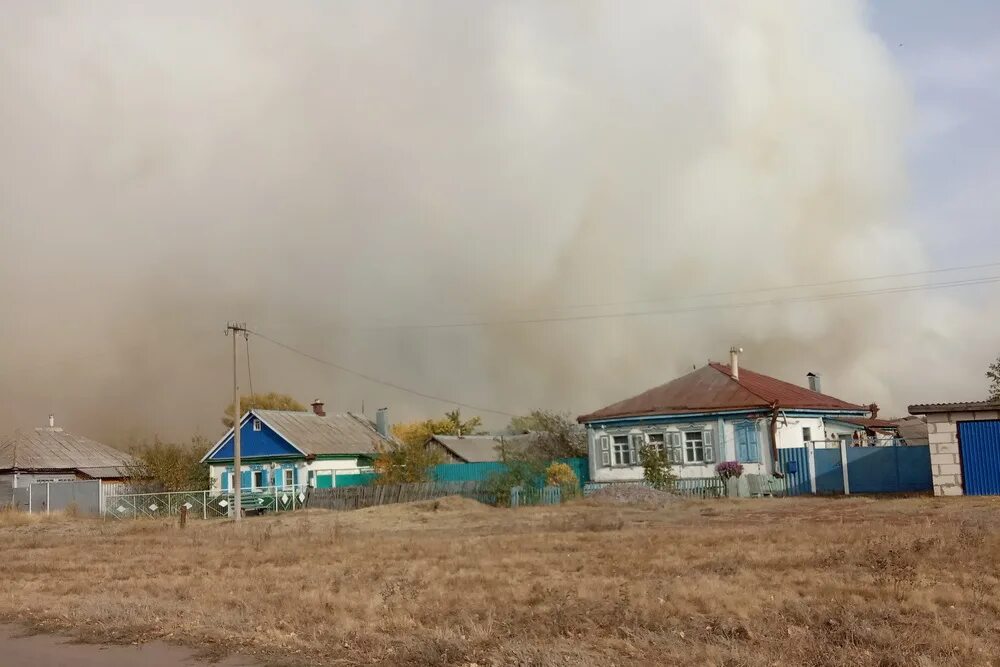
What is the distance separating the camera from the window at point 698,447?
38.7 meters

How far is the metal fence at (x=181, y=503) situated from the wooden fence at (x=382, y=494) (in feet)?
3.22

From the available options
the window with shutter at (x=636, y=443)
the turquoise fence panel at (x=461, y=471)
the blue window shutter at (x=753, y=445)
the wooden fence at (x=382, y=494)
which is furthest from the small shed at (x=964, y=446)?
the turquoise fence panel at (x=461, y=471)

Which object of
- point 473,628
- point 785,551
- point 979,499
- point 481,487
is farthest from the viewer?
point 481,487

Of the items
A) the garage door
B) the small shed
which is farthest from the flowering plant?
the garage door

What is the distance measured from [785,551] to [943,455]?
16501 mm

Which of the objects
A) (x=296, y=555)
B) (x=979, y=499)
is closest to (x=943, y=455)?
(x=979, y=499)

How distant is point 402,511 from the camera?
A: 34156mm

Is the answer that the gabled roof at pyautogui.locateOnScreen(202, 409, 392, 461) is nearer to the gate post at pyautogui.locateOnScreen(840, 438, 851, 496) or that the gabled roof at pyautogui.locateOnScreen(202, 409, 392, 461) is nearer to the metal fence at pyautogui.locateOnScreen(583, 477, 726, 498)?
the metal fence at pyautogui.locateOnScreen(583, 477, 726, 498)

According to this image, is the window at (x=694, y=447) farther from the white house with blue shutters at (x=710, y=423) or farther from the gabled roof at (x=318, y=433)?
the gabled roof at (x=318, y=433)

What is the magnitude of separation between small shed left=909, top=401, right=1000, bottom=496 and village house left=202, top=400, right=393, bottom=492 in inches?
1216

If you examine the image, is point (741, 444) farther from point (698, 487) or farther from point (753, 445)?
point (698, 487)

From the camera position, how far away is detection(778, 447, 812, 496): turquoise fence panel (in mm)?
36094

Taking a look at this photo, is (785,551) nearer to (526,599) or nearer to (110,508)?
(526,599)

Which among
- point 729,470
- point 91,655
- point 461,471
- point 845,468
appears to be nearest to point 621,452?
point 729,470
